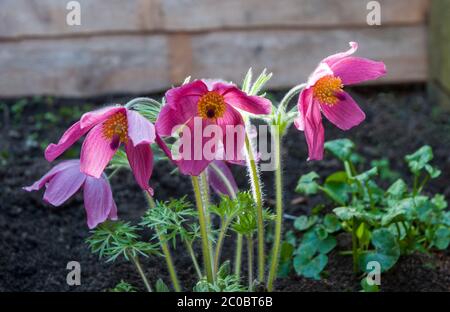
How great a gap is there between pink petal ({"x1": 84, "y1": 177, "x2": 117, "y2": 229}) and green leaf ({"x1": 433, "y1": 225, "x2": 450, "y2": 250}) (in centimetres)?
84

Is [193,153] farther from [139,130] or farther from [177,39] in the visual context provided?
[177,39]

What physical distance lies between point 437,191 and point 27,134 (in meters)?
1.51

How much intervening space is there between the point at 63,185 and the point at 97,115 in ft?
0.79

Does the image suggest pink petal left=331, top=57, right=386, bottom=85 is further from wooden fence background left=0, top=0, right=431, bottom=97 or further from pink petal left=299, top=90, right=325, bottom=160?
wooden fence background left=0, top=0, right=431, bottom=97

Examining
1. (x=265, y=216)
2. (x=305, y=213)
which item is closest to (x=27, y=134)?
(x=305, y=213)

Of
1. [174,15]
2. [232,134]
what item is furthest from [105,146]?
[174,15]

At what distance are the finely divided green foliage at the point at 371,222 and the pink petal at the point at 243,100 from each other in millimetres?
518

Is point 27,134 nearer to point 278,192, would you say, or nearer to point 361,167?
point 361,167

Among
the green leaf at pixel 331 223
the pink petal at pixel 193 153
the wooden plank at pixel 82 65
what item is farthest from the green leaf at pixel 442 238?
the wooden plank at pixel 82 65

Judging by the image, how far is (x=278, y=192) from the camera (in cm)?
161

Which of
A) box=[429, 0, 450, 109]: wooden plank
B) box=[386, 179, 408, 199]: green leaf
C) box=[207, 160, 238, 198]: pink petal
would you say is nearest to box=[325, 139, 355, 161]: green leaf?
box=[386, 179, 408, 199]: green leaf

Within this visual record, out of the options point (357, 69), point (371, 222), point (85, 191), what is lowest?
point (371, 222)

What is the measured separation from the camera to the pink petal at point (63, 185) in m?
1.58

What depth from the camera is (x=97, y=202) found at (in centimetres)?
156
